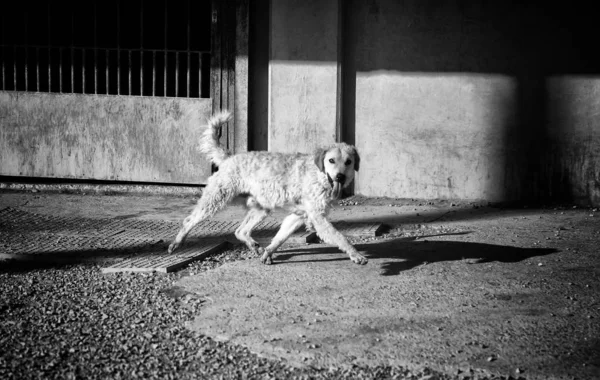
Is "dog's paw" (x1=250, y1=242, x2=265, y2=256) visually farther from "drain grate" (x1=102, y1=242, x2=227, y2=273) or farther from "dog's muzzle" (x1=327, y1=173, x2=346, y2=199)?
"dog's muzzle" (x1=327, y1=173, x2=346, y2=199)

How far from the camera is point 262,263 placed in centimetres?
728

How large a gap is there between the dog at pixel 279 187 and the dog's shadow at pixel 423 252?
35cm

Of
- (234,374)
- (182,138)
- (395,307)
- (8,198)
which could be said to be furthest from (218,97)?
(234,374)

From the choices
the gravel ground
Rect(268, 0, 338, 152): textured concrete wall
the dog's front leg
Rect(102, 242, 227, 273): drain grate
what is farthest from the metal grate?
the gravel ground

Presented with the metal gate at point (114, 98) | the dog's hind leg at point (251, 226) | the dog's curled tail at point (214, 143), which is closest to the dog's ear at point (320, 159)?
the dog's hind leg at point (251, 226)

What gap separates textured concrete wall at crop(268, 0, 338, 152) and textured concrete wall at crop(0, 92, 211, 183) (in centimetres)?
99

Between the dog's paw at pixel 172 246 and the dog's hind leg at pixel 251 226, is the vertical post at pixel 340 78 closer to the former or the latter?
the dog's hind leg at pixel 251 226

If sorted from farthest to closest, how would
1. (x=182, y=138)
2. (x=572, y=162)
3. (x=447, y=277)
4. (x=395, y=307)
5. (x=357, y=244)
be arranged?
1. (x=182, y=138)
2. (x=572, y=162)
3. (x=357, y=244)
4. (x=447, y=277)
5. (x=395, y=307)

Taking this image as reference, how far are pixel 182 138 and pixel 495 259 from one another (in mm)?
4769

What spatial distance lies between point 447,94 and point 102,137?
14.5 ft

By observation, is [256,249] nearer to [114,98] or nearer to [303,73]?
[303,73]

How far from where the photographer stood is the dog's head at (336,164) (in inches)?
277

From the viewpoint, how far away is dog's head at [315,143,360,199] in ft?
23.1

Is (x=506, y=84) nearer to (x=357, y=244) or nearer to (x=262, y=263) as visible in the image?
(x=357, y=244)
